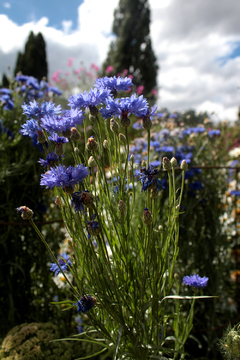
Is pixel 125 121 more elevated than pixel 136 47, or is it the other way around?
pixel 136 47

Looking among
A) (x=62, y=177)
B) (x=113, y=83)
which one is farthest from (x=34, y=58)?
(x=62, y=177)

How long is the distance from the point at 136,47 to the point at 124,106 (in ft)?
62.5

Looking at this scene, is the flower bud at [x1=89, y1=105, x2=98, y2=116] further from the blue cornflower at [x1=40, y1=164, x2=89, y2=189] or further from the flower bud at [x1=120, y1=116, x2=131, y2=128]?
the blue cornflower at [x1=40, y1=164, x2=89, y2=189]

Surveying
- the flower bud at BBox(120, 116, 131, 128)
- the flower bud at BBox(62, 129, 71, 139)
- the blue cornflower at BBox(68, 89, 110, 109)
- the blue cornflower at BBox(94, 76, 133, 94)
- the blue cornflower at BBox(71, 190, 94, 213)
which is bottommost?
the blue cornflower at BBox(71, 190, 94, 213)

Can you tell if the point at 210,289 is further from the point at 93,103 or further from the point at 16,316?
the point at 93,103

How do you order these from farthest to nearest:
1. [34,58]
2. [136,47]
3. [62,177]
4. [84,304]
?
1. [136,47]
2. [34,58]
3. [84,304]
4. [62,177]

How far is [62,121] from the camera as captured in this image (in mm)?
754

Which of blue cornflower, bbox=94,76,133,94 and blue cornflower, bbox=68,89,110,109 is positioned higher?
blue cornflower, bbox=94,76,133,94

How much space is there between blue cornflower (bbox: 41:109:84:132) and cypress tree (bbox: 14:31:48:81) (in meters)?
16.0

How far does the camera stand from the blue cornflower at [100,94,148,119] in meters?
0.75

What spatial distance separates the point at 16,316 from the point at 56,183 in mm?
1205

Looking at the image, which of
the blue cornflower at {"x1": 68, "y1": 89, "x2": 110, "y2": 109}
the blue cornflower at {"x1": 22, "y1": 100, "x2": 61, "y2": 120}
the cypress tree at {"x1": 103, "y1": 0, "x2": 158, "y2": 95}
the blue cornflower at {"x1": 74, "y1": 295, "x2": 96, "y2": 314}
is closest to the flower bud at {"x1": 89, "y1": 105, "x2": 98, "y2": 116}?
the blue cornflower at {"x1": 68, "y1": 89, "x2": 110, "y2": 109}

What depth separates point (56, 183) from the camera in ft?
2.18

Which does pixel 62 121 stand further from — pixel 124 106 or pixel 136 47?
pixel 136 47
